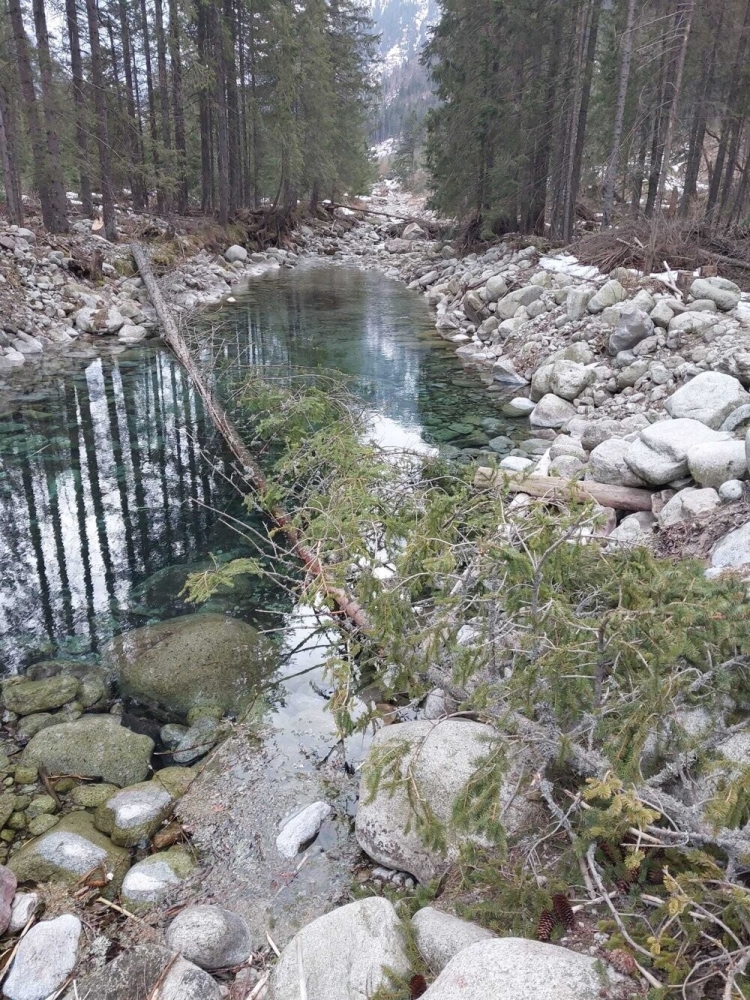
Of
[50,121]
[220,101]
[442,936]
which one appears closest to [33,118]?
[50,121]

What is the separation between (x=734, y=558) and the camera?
4.12 meters

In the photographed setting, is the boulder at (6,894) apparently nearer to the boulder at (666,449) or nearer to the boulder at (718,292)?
the boulder at (666,449)

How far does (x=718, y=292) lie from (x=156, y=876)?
10.7 m

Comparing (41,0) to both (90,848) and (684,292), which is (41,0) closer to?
(684,292)

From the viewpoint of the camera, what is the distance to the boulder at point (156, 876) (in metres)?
2.99

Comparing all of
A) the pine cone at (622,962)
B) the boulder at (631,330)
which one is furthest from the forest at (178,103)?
the pine cone at (622,962)

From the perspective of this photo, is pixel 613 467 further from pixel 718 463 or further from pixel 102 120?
pixel 102 120

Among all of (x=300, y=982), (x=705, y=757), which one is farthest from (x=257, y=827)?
(x=705, y=757)

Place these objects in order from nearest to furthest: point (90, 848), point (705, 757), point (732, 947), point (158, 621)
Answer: point (732, 947) < point (705, 757) < point (90, 848) < point (158, 621)

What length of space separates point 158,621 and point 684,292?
984cm

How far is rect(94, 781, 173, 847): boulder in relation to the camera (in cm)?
334

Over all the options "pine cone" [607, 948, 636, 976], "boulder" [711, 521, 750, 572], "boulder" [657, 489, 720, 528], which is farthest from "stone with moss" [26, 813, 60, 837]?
"boulder" [657, 489, 720, 528]

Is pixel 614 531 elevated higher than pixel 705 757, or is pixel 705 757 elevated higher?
pixel 705 757

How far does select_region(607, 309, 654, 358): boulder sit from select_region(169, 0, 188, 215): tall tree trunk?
1687cm
